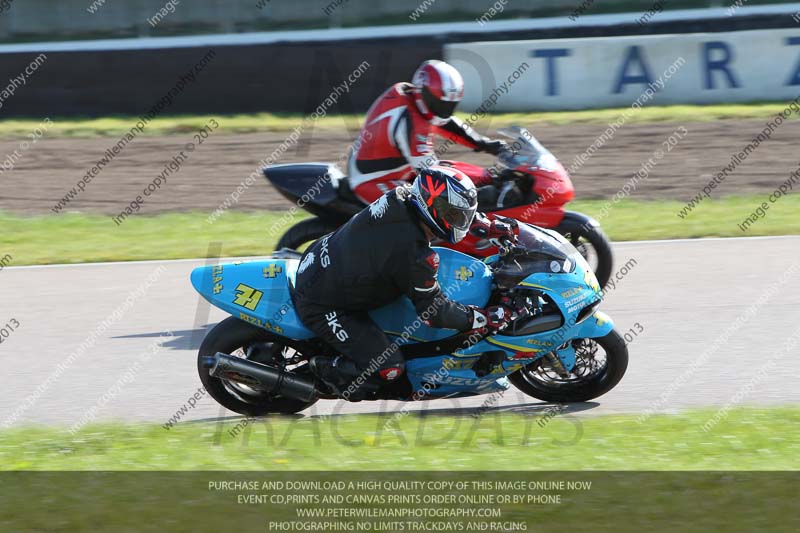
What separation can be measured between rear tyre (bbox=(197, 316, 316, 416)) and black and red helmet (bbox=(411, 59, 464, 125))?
2.68 metres

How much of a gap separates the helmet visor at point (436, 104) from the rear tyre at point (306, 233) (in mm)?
1331

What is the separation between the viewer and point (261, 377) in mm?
6426

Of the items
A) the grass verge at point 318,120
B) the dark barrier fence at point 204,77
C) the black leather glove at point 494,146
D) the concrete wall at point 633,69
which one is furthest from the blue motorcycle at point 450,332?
the dark barrier fence at point 204,77

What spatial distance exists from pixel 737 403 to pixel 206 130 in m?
13.2

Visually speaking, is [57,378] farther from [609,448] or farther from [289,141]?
[289,141]

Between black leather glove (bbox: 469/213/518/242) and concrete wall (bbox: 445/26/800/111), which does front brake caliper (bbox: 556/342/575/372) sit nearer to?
black leather glove (bbox: 469/213/518/242)

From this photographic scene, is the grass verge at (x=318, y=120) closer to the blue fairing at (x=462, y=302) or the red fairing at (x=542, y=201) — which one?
the red fairing at (x=542, y=201)

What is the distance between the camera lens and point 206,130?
18.5 meters

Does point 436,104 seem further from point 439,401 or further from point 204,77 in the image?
point 204,77

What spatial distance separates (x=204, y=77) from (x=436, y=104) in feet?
37.4

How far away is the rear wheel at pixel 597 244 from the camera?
346 inches

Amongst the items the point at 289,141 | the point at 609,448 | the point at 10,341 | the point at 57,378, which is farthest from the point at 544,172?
the point at 289,141

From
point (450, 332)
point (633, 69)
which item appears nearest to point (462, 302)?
point (450, 332)

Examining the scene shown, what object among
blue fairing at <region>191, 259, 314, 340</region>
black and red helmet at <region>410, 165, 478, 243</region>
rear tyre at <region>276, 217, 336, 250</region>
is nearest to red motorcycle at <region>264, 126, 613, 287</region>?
rear tyre at <region>276, 217, 336, 250</region>
